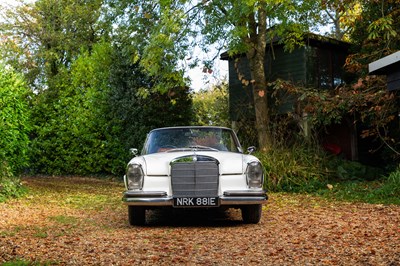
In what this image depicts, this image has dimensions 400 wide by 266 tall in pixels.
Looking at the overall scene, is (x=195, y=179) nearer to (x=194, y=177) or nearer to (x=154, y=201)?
(x=194, y=177)

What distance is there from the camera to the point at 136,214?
8211mm

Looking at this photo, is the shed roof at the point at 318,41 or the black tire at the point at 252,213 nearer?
the black tire at the point at 252,213

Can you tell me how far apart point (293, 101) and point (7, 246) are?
13596 mm

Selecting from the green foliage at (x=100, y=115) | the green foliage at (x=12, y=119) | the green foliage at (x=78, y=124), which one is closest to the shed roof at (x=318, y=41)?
the green foliage at (x=100, y=115)

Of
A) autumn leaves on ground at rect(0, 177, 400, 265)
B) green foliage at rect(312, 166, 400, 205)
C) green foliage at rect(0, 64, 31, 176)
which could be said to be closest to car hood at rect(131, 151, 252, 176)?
autumn leaves on ground at rect(0, 177, 400, 265)

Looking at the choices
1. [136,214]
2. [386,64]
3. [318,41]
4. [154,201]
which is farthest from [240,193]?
[318,41]

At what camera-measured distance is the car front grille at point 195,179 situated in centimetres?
786

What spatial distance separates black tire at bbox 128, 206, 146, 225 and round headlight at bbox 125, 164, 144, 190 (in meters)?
0.45

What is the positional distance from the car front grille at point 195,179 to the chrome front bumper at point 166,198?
0.49ft

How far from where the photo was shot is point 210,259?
5.70 meters

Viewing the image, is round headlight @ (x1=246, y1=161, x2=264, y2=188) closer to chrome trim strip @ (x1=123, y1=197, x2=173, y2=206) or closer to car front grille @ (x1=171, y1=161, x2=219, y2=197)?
car front grille @ (x1=171, y1=161, x2=219, y2=197)

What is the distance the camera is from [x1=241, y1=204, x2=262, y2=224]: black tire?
8289mm

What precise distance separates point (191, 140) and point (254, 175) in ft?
4.75

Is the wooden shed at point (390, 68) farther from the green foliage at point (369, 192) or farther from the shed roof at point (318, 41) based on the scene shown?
the shed roof at point (318, 41)
